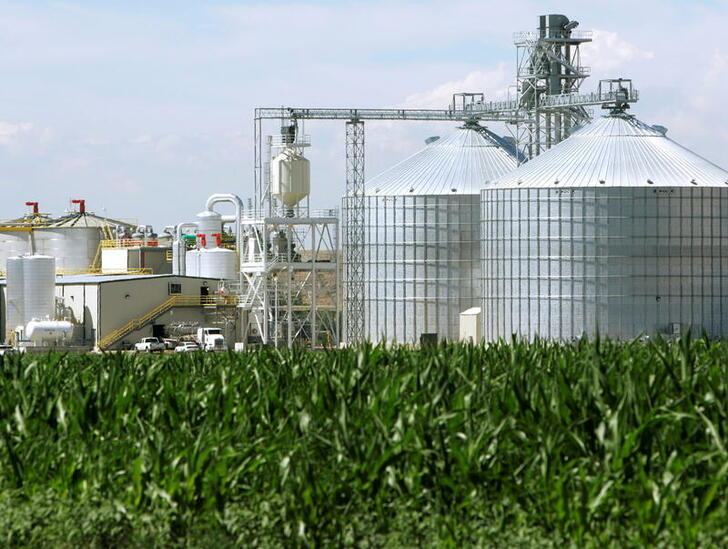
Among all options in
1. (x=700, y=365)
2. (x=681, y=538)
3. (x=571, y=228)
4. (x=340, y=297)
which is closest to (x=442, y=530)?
(x=681, y=538)

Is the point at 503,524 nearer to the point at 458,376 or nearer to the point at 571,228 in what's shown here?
the point at 458,376

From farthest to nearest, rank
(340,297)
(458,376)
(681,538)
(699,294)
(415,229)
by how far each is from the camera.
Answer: (340,297) → (415,229) → (699,294) → (458,376) → (681,538)

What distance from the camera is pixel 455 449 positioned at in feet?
71.7

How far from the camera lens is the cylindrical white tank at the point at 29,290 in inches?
3789

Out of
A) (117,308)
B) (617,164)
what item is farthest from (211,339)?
(617,164)

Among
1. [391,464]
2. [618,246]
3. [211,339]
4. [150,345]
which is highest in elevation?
[618,246]

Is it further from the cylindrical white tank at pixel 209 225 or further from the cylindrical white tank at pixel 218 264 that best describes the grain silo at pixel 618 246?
the cylindrical white tank at pixel 209 225

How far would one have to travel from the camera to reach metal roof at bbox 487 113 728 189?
265 ft

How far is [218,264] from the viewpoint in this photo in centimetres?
11831

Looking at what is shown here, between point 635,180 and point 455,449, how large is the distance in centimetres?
6106

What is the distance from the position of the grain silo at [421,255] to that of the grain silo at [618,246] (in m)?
9.95

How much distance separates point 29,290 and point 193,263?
2383 cm

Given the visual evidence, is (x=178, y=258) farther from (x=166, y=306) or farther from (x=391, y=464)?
(x=391, y=464)

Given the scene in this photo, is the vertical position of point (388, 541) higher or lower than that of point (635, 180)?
lower
